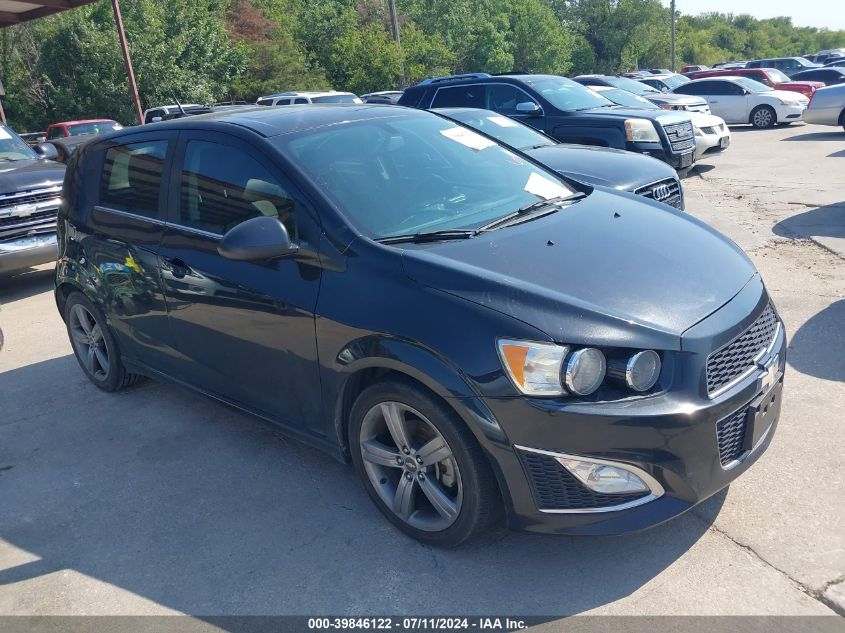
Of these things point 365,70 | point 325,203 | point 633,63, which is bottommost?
point 633,63

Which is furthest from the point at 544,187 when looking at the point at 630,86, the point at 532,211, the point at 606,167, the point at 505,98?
the point at 630,86

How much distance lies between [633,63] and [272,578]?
2366 inches

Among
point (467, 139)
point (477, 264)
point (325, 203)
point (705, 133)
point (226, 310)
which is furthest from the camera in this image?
point (705, 133)

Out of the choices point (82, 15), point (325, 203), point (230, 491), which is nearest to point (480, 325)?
point (325, 203)

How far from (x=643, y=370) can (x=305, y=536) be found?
172 centimetres

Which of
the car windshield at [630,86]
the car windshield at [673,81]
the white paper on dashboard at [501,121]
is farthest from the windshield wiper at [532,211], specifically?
the car windshield at [673,81]

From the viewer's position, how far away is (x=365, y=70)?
36312 millimetres

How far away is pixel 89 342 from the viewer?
5473 mm

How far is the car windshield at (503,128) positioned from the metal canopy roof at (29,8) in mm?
8570

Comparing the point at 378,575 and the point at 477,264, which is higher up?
the point at 477,264

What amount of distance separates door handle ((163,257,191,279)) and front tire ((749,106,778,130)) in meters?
19.0

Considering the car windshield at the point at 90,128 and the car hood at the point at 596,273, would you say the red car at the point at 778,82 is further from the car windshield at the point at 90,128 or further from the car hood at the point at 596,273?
the car hood at the point at 596,273

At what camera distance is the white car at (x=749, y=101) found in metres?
19.4

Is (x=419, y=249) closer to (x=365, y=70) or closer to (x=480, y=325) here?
(x=480, y=325)
